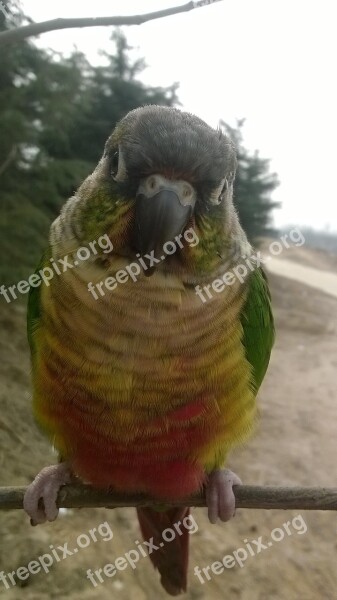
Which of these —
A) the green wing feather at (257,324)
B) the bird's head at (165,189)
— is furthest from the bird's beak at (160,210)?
the green wing feather at (257,324)

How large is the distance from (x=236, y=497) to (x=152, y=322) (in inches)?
23.4

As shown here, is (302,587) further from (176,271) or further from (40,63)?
(40,63)

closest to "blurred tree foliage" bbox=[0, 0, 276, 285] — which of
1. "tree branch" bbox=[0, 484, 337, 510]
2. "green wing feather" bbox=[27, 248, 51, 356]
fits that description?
"green wing feather" bbox=[27, 248, 51, 356]

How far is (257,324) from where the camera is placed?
1501 mm

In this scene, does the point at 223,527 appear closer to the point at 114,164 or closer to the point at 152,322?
the point at 152,322

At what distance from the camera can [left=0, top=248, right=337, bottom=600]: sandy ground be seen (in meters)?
2.80

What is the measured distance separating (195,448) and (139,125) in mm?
809

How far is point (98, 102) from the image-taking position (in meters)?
5.18

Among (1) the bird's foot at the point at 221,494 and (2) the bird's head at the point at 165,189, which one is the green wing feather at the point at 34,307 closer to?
(2) the bird's head at the point at 165,189

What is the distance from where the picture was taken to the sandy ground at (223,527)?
2803 millimetres

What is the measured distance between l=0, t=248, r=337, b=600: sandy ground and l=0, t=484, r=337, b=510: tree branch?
0.52 meters

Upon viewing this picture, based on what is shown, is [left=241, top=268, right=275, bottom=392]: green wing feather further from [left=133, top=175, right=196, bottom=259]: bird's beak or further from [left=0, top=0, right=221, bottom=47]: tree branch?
[left=0, top=0, right=221, bottom=47]: tree branch

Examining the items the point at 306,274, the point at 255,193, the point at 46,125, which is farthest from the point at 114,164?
the point at 306,274

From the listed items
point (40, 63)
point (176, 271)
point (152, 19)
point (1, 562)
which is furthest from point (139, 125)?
point (40, 63)
